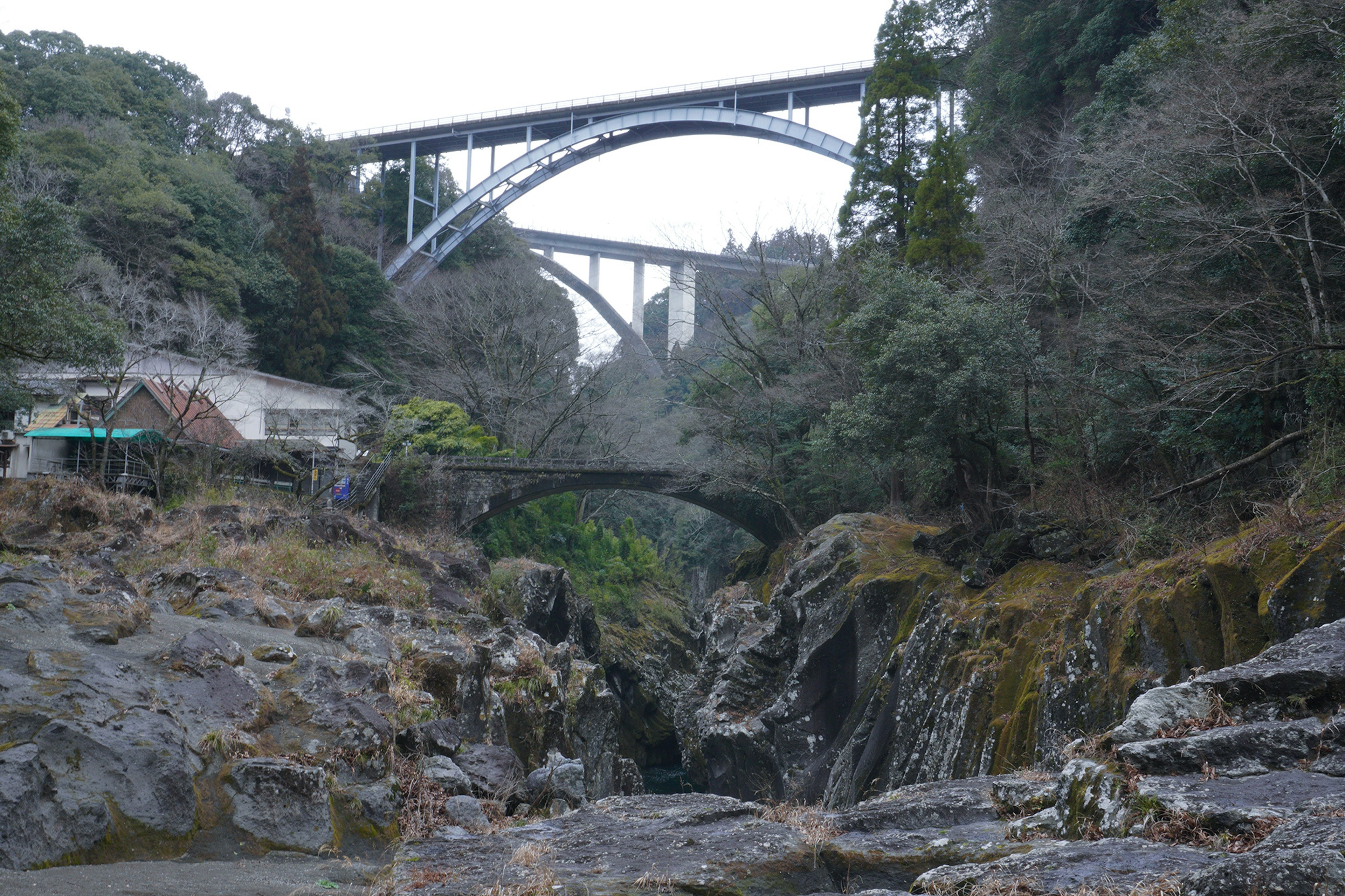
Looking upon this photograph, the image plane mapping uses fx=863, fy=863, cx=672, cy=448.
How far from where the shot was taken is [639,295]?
64500mm

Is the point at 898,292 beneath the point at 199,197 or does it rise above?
beneath

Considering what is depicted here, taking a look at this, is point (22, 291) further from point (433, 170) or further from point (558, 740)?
point (433, 170)

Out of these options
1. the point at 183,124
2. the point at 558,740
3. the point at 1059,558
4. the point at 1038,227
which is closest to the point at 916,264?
the point at 1038,227

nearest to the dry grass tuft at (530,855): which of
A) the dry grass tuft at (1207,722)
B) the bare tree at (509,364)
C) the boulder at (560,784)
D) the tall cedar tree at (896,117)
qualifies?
the boulder at (560,784)

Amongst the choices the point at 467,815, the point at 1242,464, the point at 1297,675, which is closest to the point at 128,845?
the point at 467,815

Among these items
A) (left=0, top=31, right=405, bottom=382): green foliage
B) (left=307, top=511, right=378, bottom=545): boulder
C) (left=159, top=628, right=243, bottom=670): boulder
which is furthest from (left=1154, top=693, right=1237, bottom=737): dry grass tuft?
(left=0, top=31, right=405, bottom=382): green foliage

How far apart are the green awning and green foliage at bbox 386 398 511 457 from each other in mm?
7399

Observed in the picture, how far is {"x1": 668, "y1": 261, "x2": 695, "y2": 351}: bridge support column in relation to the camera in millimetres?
30344

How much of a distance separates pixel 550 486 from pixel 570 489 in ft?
2.84

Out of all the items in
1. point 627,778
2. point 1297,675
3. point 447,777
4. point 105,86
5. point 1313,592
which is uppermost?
point 105,86

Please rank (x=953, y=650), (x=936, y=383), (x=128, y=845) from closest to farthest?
(x=128, y=845) < (x=953, y=650) < (x=936, y=383)

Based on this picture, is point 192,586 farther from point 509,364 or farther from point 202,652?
point 509,364

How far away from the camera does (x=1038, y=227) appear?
1819cm

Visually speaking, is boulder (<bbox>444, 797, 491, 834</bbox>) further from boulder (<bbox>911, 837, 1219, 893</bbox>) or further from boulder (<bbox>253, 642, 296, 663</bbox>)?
boulder (<bbox>911, 837, 1219, 893</bbox>)
